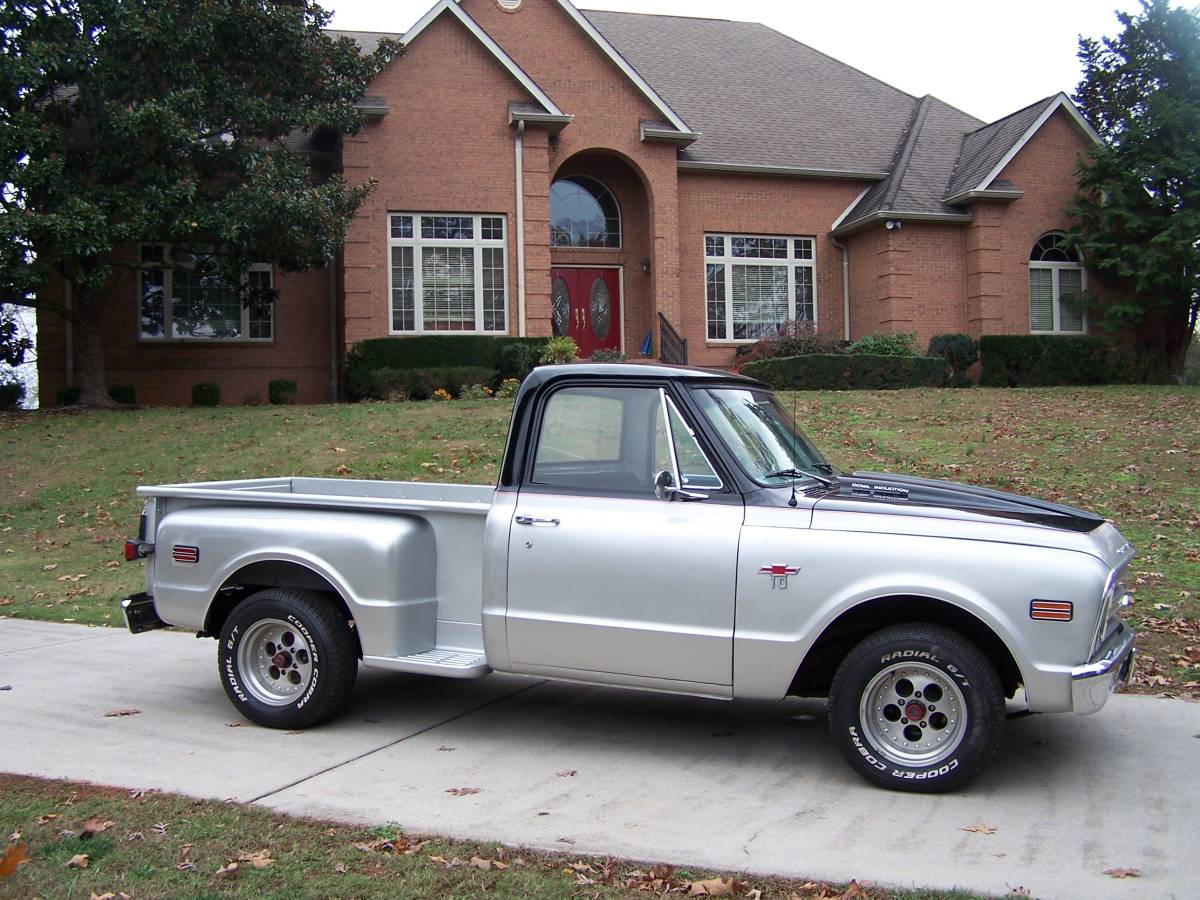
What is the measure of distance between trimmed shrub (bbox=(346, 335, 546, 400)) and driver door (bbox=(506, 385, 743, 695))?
15.4m

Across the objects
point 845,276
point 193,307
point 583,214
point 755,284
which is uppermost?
point 583,214

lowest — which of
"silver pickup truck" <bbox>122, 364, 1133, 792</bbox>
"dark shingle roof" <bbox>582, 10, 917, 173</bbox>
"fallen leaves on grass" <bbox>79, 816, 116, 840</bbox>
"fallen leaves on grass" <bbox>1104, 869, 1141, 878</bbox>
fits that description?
"fallen leaves on grass" <bbox>1104, 869, 1141, 878</bbox>

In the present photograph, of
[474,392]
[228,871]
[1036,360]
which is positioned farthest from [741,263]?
[228,871]

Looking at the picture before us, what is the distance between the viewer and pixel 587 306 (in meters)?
24.8

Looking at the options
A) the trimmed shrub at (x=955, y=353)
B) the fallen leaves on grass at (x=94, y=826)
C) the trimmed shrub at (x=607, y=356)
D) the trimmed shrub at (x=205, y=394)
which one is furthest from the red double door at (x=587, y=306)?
the fallen leaves on grass at (x=94, y=826)

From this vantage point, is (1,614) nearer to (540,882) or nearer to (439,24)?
(540,882)

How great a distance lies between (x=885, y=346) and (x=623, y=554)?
1834cm

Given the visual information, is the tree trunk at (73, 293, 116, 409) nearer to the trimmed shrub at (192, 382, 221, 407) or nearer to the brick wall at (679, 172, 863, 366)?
the trimmed shrub at (192, 382, 221, 407)

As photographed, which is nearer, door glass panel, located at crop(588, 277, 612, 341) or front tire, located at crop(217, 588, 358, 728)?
front tire, located at crop(217, 588, 358, 728)

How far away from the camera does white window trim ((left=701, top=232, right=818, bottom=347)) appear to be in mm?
24938

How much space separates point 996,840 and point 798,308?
873 inches

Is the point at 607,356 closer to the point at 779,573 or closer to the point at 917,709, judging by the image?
the point at 779,573

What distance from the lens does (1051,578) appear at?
15.2 feet

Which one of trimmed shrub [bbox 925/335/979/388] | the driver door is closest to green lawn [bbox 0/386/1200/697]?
trimmed shrub [bbox 925/335/979/388]
